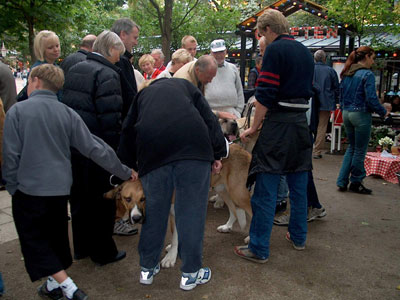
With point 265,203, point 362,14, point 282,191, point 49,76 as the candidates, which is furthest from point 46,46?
point 362,14

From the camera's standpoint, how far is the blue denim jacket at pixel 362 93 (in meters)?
5.61

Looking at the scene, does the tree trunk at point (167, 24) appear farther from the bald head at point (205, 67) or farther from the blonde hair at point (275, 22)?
the bald head at point (205, 67)

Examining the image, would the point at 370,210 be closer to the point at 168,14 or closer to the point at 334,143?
the point at 334,143

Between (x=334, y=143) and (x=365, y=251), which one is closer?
(x=365, y=251)

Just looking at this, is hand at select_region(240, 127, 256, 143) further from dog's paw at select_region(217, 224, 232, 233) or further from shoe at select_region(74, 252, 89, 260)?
shoe at select_region(74, 252, 89, 260)

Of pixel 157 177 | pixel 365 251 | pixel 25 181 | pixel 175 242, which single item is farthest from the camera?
pixel 365 251


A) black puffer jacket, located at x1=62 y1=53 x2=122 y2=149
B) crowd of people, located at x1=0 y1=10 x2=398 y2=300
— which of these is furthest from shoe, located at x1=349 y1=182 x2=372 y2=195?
black puffer jacket, located at x1=62 y1=53 x2=122 y2=149

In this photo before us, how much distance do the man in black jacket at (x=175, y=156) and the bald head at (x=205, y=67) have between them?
197 millimetres

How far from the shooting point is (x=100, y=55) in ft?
11.3

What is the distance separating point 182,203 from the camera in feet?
9.85

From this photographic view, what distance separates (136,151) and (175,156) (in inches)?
20.3

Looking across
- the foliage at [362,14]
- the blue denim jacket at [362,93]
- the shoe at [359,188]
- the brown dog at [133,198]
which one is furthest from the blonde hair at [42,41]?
the foliage at [362,14]

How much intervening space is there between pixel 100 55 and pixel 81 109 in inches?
21.5

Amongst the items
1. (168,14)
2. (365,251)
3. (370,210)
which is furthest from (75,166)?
(168,14)
